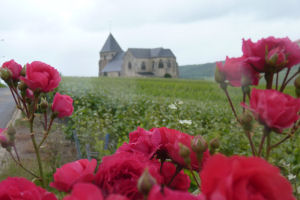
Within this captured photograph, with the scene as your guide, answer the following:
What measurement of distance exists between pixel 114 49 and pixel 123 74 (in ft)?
17.5

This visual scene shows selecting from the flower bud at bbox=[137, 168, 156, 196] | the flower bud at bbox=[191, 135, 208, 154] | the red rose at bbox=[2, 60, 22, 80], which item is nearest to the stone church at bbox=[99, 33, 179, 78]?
the red rose at bbox=[2, 60, 22, 80]

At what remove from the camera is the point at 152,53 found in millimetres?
43312

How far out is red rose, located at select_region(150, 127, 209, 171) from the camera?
48cm

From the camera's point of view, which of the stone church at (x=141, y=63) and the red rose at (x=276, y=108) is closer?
the red rose at (x=276, y=108)

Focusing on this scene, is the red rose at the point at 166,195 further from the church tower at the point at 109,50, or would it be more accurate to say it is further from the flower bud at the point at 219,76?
the church tower at the point at 109,50

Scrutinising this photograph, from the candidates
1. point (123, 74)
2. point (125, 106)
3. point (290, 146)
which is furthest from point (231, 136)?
point (123, 74)

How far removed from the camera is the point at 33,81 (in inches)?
25.8

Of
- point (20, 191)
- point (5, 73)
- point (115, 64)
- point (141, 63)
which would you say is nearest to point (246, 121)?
point (20, 191)

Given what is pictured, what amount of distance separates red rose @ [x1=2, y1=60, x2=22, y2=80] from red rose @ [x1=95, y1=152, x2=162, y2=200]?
18.7 inches

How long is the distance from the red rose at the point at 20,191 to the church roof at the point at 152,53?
137 feet

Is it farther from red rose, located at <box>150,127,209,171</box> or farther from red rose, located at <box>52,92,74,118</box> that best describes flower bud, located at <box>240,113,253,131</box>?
red rose, located at <box>52,92,74,118</box>

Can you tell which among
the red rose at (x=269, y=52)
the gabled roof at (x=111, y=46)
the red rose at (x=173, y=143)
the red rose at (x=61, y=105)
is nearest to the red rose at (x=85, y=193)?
the red rose at (x=173, y=143)

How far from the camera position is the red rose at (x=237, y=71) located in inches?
20.5

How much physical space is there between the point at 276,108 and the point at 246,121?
2.1 inches
